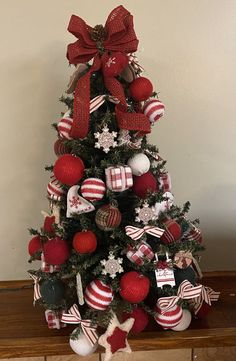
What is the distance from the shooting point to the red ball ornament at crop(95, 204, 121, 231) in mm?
830

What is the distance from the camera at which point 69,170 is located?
2.77 feet

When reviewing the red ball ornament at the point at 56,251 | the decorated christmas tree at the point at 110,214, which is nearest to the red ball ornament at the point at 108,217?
the decorated christmas tree at the point at 110,214

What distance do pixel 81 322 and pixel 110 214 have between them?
0.26 metres

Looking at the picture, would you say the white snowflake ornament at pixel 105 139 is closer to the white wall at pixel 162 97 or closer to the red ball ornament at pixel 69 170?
the red ball ornament at pixel 69 170

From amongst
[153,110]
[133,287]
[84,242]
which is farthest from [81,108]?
[133,287]

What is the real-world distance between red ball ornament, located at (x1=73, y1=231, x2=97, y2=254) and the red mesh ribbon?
0.69 ft

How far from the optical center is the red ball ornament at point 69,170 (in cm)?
84

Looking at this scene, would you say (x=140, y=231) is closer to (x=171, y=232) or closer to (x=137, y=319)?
(x=171, y=232)

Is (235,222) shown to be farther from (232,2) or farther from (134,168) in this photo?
(232,2)

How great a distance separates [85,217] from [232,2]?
2.44 ft

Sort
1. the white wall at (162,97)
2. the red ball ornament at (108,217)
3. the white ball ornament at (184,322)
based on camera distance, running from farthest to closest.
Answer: the white wall at (162,97)
the white ball ornament at (184,322)
the red ball ornament at (108,217)

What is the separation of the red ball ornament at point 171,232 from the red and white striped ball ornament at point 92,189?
0.17 metres

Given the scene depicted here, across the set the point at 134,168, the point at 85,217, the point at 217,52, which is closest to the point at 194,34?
the point at 217,52

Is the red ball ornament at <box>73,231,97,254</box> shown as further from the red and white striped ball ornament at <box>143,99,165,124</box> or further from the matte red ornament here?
the red and white striped ball ornament at <box>143,99,165,124</box>
